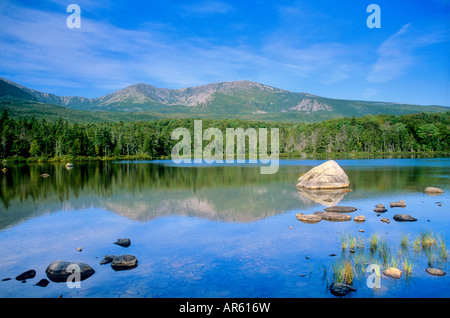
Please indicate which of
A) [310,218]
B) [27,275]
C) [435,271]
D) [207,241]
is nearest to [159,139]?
[310,218]

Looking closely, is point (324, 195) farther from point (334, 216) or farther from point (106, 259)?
point (106, 259)

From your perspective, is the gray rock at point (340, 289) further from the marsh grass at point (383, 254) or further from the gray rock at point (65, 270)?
the gray rock at point (65, 270)

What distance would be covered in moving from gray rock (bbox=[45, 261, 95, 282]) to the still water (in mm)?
307

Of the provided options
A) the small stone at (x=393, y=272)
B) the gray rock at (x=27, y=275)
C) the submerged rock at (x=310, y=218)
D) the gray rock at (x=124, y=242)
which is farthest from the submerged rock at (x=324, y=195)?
the gray rock at (x=27, y=275)

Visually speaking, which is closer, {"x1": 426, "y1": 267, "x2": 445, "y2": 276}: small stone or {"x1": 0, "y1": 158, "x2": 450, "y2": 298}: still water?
{"x1": 0, "y1": 158, "x2": 450, "y2": 298}: still water

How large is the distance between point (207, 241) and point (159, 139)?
363 feet

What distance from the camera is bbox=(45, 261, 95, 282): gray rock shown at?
10422 mm

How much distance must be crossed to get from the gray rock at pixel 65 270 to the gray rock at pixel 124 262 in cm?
77

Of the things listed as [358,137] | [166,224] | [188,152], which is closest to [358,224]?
[166,224]

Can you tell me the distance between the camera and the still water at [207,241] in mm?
9711

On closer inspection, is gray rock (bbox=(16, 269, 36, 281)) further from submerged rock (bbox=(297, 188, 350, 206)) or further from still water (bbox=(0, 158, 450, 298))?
submerged rock (bbox=(297, 188, 350, 206))

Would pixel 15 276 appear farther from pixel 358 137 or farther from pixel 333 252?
pixel 358 137

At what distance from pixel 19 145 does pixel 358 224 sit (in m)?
105

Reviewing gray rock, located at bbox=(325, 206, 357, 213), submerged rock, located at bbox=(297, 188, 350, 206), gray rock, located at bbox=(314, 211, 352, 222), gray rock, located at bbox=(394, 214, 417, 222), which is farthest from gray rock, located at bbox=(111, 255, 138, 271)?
submerged rock, located at bbox=(297, 188, 350, 206)
